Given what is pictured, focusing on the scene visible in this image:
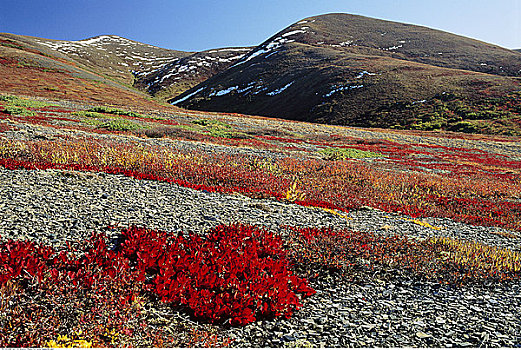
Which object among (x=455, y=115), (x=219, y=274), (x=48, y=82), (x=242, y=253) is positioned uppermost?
(x=455, y=115)

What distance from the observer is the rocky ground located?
4965 mm

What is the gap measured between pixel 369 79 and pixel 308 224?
103 m

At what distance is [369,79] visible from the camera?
102062 millimetres

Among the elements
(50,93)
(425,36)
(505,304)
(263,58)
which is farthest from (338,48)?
(505,304)

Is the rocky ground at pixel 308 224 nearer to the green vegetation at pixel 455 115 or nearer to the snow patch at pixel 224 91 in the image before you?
the green vegetation at pixel 455 115

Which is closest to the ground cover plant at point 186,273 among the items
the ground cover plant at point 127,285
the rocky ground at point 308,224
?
the ground cover plant at point 127,285

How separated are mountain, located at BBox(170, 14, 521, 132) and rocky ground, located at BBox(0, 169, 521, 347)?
76.3 metres

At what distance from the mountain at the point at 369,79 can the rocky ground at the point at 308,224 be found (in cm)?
7627

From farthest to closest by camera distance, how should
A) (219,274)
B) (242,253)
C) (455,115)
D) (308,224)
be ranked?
(455,115)
(308,224)
(242,253)
(219,274)

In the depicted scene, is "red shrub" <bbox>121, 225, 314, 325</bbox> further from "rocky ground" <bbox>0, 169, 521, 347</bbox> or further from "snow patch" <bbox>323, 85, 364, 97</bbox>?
"snow patch" <bbox>323, 85, 364, 97</bbox>

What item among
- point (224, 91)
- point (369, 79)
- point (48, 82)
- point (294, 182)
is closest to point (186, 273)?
point (294, 182)

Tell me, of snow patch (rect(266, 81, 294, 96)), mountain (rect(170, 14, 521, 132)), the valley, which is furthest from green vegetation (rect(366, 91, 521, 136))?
the valley

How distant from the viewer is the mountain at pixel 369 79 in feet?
279

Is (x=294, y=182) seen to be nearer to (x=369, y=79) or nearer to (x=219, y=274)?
(x=219, y=274)
